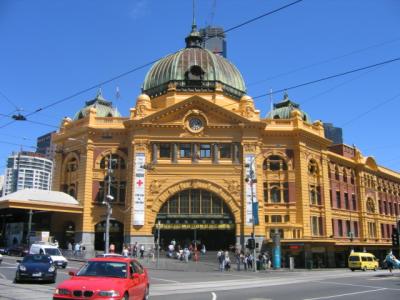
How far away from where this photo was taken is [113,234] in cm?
5459

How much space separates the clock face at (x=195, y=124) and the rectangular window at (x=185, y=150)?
220cm

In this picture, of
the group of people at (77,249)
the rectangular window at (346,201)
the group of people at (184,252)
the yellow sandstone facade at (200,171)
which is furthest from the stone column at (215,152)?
the rectangular window at (346,201)

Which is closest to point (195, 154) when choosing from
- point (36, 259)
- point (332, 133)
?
point (36, 259)

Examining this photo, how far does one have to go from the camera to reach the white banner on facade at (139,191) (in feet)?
168

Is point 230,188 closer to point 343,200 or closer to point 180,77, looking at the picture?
point 180,77

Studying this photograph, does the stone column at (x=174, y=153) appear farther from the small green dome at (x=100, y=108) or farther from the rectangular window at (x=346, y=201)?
the rectangular window at (x=346, y=201)

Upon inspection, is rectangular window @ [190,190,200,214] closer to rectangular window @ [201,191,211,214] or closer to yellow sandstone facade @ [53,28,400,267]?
yellow sandstone facade @ [53,28,400,267]

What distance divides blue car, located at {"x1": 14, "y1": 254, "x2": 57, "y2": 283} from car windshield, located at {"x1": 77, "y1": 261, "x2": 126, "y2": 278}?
29.4ft

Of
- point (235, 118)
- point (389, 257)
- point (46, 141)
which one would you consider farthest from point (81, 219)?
point (46, 141)

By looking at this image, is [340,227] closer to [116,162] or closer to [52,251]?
[116,162]

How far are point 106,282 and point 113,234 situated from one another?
43.4m

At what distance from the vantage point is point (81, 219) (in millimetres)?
54062

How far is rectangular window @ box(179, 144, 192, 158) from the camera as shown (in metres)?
54.3

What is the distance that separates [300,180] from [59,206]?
28.2 metres
